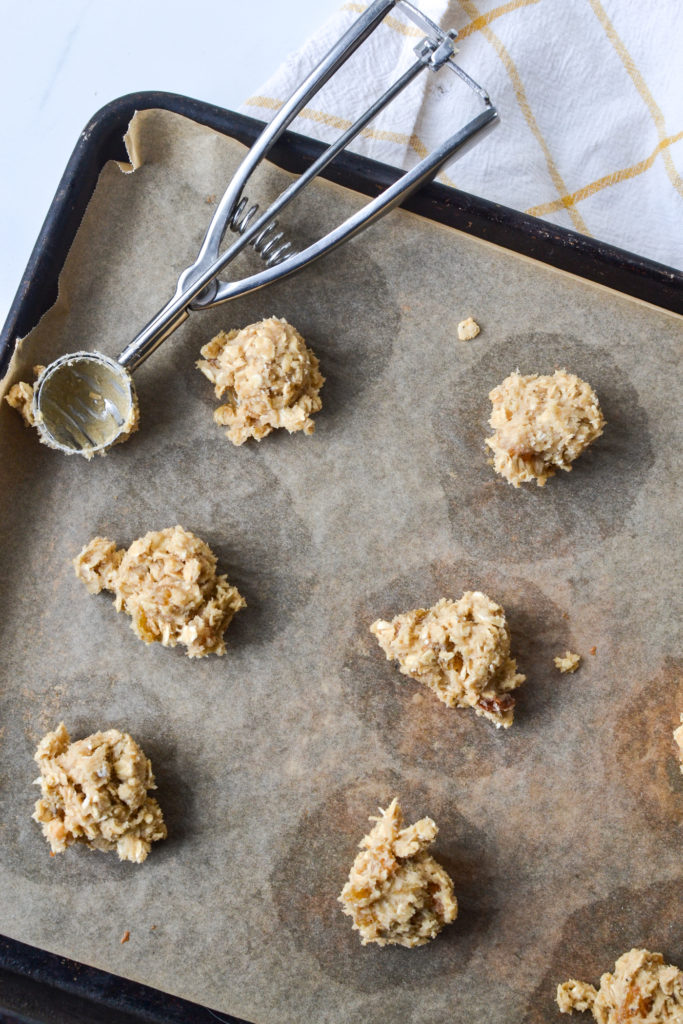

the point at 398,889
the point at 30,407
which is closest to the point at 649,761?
the point at 398,889

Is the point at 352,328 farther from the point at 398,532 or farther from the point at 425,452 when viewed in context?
the point at 398,532

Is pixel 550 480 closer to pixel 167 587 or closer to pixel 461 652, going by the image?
pixel 461 652

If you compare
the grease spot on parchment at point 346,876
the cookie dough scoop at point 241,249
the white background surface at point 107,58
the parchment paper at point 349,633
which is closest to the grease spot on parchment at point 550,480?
the parchment paper at point 349,633

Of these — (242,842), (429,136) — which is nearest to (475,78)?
(429,136)

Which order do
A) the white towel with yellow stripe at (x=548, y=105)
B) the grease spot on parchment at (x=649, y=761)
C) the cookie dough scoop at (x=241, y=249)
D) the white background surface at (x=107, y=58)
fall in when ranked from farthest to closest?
the white background surface at (x=107, y=58), the white towel with yellow stripe at (x=548, y=105), the grease spot on parchment at (x=649, y=761), the cookie dough scoop at (x=241, y=249)

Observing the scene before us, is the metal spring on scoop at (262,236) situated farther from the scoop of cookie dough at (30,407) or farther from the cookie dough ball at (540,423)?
the cookie dough ball at (540,423)
